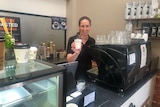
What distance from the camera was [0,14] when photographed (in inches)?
89.6

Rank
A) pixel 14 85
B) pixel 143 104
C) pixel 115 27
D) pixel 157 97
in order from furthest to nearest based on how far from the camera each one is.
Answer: pixel 115 27 → pixel 157 97 → pixel 143 104 → pixel 14 85

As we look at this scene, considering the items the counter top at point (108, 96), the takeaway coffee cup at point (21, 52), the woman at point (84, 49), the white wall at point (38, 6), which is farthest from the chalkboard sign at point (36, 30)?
the takeaway coffee cup at point (21, 52)

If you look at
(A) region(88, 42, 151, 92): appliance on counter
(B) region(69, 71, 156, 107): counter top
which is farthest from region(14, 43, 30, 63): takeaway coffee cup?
(A) region(88, 42, 151, 92): appliance on counter

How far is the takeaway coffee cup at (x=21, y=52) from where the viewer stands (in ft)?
2.68

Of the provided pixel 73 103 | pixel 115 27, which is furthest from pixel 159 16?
pixel 73 103

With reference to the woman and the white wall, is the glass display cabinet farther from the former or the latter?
the white wall

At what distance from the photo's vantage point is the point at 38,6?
2752 mm

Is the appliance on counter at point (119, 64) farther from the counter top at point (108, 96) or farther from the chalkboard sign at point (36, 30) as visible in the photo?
the chalkboard sign at point (36, 30)

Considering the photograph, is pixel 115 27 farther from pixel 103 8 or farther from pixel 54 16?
pixel 54 16

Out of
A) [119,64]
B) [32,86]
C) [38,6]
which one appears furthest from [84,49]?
[38,6]

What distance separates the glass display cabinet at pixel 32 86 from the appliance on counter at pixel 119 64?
63 cm

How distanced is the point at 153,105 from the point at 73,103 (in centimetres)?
168

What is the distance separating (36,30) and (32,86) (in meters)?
2.01

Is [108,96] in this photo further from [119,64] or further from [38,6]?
[38,6]
